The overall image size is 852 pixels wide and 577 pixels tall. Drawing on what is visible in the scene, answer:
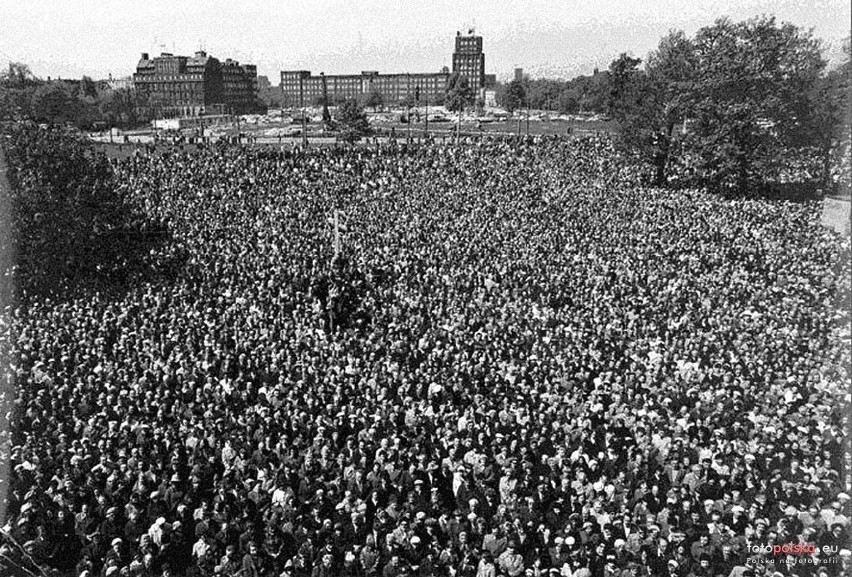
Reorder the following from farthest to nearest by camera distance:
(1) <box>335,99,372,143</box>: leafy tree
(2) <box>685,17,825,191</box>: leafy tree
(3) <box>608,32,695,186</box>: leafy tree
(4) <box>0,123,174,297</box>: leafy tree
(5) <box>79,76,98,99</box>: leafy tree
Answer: (5) <box>79,76,98,99</box>: leafy tree
(1) <box>335,99,372,143</box>: leafy tree
(3) <box>608,32,695,186</box>: leafy tree
(2) <box>685,17,825,191</box>: leafy tree
(4) <box>0,123,174,297</box>: leafy tree

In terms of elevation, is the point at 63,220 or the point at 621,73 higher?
the point at 621,73

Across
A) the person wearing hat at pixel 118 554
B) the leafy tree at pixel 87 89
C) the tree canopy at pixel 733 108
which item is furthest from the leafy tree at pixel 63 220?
the leafy tree at pixel 87 89

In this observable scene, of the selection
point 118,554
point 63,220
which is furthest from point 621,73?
point 118,554

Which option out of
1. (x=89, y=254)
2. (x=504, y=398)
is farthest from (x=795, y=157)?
(x=89, y=254)

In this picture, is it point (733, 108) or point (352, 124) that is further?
point (352, 124)

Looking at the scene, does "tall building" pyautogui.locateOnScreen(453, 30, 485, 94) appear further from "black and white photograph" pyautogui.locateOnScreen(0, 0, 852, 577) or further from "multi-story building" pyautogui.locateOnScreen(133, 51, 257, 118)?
"black and white photograph" pyautogui.locateOnScreen(0, 0, 852, 577)

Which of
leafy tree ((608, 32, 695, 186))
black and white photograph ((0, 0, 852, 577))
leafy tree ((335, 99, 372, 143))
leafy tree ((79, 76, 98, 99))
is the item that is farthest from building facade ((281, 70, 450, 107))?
black and white photograph ((0, 0, 852, 577))

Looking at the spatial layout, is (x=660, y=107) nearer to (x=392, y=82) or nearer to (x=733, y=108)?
(x=733, y=108)

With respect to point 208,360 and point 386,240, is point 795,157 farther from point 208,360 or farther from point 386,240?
point 208,360
